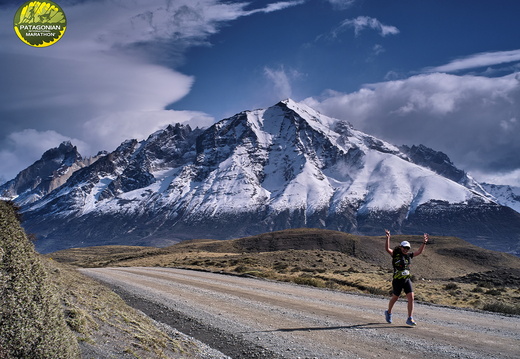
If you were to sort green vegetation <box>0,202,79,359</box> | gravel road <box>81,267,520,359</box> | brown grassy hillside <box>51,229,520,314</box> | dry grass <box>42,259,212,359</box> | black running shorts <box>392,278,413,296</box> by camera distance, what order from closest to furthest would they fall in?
green vegetation <box>0,202,79,359</box> < dry grass <box>42,259,212,359</box> < gravel road <box>81,267,520,359</box> < black running shorts <box>392,278,413,296</box> < brown grassy hillside <box>51,229,520,314</box>

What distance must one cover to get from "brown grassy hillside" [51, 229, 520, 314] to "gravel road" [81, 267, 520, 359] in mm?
6229

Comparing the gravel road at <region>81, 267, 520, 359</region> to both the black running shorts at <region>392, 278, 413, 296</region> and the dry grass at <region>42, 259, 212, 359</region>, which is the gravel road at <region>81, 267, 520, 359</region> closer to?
the black running shorts at <region>392, 278, 413, 296</region>

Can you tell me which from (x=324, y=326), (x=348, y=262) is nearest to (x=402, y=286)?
(x=324, y=326)

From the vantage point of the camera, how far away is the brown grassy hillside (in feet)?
103

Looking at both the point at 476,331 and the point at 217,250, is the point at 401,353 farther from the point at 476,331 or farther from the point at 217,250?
the point at 217,250

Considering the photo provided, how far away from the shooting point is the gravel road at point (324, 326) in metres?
10.2

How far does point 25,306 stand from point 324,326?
954 cm

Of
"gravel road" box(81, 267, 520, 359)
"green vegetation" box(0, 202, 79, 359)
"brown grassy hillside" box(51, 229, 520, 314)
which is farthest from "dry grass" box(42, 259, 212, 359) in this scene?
"brown grassy hillside" box(51, 229, 520, 314)

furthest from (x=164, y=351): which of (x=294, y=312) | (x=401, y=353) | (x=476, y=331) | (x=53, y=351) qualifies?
(x=476, y=331)

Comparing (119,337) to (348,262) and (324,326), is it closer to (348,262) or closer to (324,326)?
(324,326)

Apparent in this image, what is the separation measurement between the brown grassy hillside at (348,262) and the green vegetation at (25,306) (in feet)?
61.3

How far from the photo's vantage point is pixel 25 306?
5.29m

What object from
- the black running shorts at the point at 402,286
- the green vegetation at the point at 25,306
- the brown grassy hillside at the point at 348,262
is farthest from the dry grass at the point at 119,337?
the brown grassy hillside at the point at 348,262

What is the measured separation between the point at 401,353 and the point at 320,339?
7.33 feet
